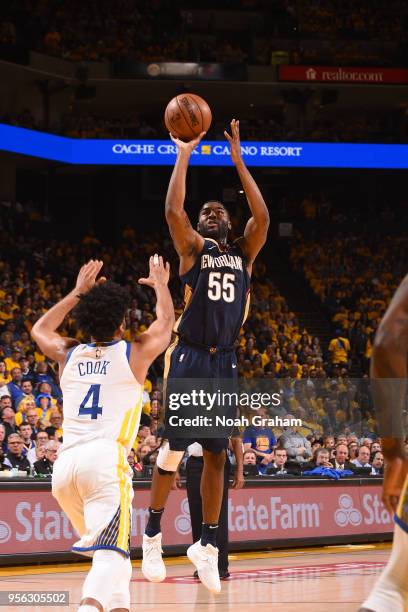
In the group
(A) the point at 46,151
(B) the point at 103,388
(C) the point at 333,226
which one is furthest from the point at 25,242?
(B) the point at 103,388

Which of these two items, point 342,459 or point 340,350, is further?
point 340,350

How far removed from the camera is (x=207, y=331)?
24.7ft

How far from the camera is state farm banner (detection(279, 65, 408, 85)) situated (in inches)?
1030

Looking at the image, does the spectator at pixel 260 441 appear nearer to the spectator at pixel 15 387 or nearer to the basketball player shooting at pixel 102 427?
the spectator at pixel 15 387

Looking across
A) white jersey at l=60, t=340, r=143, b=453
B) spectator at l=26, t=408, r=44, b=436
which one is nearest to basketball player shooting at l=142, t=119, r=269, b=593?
white jersey at l=60, t=340, r=143, b=453

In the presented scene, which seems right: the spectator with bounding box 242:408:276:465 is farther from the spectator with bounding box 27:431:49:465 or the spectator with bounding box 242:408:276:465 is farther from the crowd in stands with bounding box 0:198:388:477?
the spectator with bounding box 27:431:49:465

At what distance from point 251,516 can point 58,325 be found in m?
7.04

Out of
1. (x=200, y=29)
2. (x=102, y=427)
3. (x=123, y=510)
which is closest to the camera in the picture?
(x=123, y=510)

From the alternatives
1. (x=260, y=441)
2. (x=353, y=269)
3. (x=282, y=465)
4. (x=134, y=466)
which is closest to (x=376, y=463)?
(x=282, y=465)

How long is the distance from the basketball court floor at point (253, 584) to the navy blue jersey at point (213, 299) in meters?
2.07

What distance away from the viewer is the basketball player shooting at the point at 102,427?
5359 millimetres

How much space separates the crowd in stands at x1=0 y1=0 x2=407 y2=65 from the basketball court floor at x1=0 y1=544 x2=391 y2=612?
16.8 m

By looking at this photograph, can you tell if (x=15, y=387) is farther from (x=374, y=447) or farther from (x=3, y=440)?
(x=374, y=447)

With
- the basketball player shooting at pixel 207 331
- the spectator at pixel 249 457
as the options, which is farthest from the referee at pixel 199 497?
the spectator at pixel 249 457
